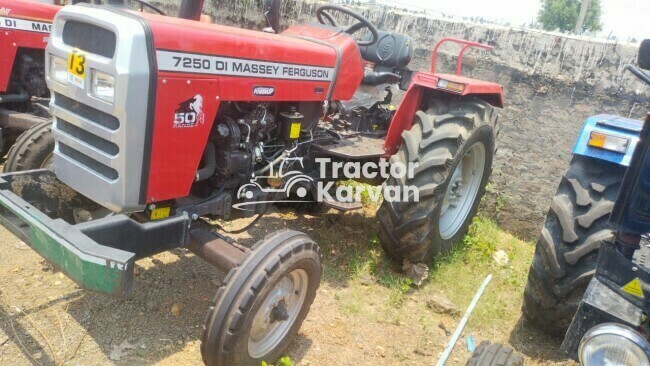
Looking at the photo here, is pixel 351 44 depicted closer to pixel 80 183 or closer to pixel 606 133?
pixel 606 133

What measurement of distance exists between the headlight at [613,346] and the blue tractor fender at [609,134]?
1.20 m

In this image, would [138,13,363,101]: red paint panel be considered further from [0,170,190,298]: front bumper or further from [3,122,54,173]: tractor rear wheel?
[3,122,54,173]: tractor rear wheel

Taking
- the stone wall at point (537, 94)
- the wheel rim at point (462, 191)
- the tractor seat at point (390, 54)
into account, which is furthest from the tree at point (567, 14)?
the wheel rim at point (462, 191)

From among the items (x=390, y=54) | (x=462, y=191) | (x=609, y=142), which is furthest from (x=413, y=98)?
(x=609, y=142)

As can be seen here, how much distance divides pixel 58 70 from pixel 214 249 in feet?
3.79

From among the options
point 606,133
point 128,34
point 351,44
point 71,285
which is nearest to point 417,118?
point 351,44

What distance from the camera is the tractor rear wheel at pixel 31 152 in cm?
325

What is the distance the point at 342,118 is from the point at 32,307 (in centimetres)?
250

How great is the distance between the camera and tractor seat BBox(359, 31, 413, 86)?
4323 millimetres

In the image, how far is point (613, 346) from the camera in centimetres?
168

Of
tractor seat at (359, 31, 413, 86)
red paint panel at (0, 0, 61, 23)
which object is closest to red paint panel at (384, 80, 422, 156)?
tractor seat at (359, 31, 413, 86)

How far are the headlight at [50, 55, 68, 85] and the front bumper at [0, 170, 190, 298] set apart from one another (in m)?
0.50

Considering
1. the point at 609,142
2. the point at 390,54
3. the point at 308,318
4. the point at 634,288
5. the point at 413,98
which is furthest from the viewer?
the point at 390,54

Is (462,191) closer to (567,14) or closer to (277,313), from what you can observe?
(277,313)
